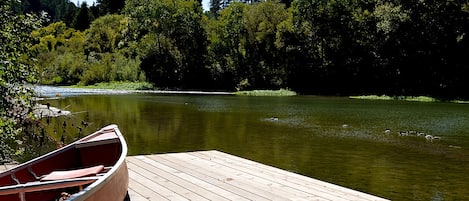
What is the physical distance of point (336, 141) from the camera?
1223 cm

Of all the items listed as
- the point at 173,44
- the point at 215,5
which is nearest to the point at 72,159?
the point at 173,44

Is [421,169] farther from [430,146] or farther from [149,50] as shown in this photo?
[149,50]

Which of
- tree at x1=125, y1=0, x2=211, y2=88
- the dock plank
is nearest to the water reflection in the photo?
the dock plank

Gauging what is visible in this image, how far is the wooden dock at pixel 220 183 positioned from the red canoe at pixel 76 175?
19.1 inches

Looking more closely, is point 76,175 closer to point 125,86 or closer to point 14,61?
point 14,61

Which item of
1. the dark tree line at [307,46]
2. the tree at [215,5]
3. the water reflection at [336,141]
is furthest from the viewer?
the tree at [215,5]

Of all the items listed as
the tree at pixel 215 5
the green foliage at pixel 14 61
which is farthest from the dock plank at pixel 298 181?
the tree at pixel 215 5

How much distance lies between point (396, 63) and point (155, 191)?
31.4 m

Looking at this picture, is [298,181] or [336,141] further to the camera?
[336,141]

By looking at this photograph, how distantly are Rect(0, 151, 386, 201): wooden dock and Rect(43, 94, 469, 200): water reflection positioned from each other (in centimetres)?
227

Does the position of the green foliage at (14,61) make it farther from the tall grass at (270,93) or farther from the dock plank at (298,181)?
the tall grass at (270,93)

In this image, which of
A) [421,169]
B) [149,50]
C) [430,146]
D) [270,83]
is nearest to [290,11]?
[270,83]

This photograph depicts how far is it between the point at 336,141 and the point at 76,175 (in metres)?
9.07

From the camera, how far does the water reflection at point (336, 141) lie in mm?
8034
